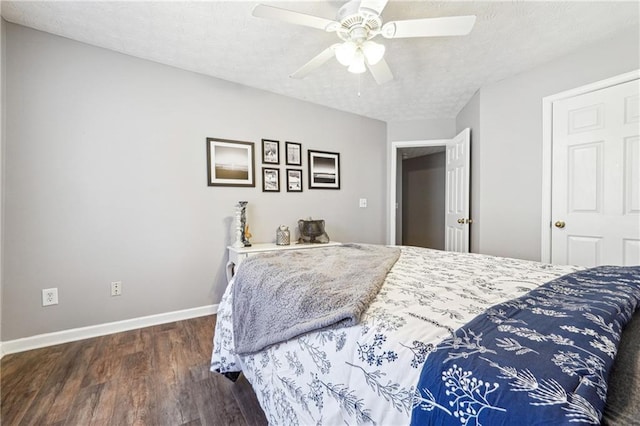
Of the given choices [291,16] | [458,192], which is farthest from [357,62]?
[458,192]

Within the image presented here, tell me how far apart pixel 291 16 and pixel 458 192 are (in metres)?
2.79

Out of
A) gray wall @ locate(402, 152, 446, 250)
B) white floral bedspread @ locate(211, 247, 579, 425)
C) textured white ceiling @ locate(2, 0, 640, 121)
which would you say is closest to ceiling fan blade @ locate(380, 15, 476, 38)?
textured white ceiling @ locate(2, 0, 640, 121)

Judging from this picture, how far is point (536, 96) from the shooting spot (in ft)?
A: 8.40

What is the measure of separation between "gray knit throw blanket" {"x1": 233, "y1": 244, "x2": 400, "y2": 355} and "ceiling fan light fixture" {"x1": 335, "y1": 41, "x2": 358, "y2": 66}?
1215 mm

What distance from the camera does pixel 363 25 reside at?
157cm

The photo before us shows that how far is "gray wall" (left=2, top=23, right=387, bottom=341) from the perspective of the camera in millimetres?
2020

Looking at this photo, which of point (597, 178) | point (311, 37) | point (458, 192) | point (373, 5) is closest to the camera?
point (373, 5)

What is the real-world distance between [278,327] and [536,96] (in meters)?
2.99

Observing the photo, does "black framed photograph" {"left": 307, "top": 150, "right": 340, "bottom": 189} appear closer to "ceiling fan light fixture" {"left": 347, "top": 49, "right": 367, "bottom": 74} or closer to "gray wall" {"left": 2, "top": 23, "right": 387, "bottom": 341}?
"gray wall" {"left": 2, "top": 23, "right": 387, "bottom": 341}

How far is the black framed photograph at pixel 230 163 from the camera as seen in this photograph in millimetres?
2736

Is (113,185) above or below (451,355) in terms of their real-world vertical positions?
above

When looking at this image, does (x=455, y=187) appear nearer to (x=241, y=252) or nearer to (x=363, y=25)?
(x=363, y=25)

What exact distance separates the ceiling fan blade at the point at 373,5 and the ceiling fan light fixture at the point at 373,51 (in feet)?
0.63

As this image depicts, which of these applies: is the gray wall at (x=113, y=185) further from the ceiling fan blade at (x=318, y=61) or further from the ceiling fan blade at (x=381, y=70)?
the ceiling fan blade at (x=381, y=70)
